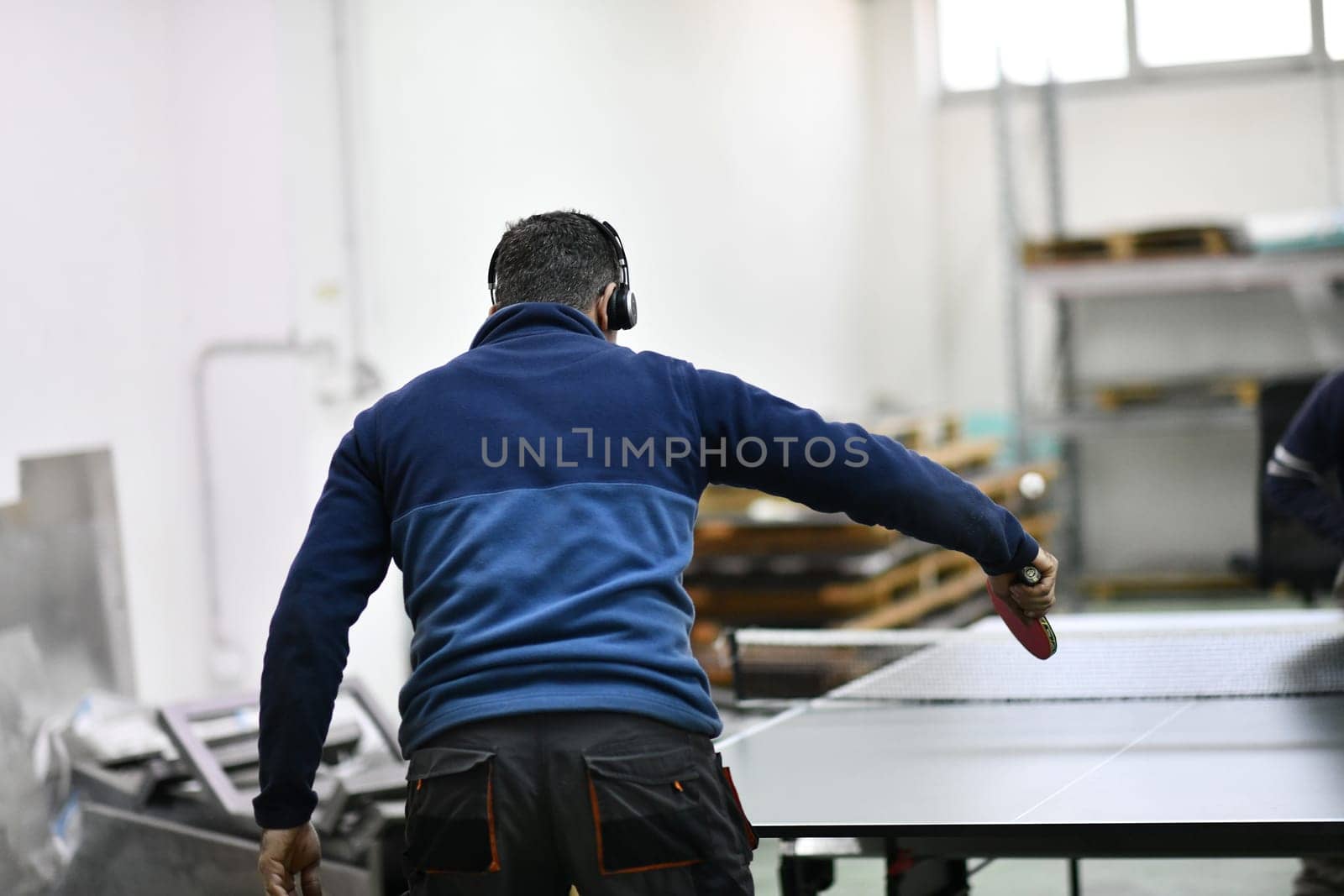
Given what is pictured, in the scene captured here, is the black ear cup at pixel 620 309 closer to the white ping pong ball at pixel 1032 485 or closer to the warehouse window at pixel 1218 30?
the white ping pong ball at pixel 1032 485

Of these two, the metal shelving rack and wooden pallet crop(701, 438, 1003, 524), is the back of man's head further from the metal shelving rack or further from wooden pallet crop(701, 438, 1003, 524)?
the metal shelving rack

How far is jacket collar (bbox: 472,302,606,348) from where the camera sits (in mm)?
2008

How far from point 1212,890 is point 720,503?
3107mm

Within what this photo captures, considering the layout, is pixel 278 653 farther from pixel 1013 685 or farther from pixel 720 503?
pixel 720 503

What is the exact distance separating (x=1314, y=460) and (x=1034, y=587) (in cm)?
238

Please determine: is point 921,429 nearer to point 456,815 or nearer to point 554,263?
point 554,263

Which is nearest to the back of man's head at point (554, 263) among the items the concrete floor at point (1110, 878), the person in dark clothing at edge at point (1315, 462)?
the concrete floor at point (1110, 878)

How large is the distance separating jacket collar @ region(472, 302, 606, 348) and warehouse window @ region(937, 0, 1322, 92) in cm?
807

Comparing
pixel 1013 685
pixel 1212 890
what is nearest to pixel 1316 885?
pixel 1212 890

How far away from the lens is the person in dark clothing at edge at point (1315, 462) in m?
4.07

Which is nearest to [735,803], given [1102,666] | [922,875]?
[922,875]

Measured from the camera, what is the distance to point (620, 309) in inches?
83.2

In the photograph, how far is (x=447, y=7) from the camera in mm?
5566

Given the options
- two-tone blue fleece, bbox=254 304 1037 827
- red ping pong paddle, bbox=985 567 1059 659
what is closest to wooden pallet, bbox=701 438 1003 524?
red ping pong paddle, bbox=985 567 1059 659
